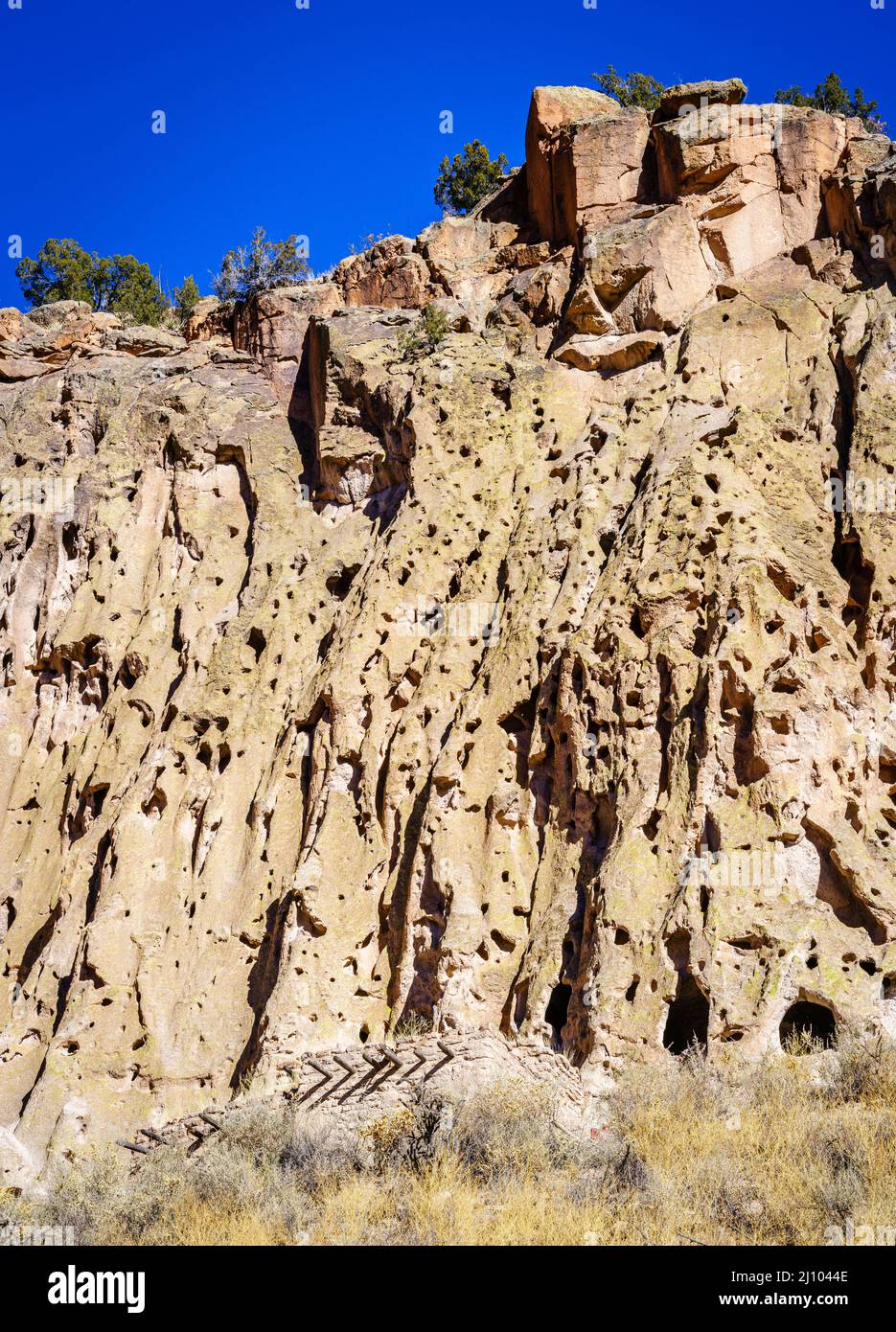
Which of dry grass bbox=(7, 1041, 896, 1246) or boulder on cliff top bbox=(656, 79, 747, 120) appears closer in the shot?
dry grass bbox=(7, 1041, 896, 1246)

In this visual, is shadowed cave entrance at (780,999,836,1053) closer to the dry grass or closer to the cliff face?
the cliff face

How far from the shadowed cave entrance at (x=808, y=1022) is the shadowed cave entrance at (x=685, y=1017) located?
36.7 inches

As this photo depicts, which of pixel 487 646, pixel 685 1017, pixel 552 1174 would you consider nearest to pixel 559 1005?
pixel 685 1017

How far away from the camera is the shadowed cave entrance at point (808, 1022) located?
54.3 feet

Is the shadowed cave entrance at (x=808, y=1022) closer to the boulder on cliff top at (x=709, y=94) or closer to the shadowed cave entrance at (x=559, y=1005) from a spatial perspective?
the shadowed cave entrance at (x=559, y=1005)

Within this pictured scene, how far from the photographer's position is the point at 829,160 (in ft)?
83.1

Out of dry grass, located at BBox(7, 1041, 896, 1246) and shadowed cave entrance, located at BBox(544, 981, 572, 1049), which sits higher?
shadowed cave entrance, located at BBox(544, 981, 572, 1049)

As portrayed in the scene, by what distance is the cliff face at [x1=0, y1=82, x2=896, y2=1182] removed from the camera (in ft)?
57.9

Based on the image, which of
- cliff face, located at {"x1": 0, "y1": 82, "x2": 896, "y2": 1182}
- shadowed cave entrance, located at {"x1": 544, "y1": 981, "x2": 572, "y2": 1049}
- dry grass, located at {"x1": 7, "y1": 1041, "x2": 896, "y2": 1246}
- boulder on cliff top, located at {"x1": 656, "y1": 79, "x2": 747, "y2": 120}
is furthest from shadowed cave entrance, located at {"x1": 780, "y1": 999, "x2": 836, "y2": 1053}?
boulder on cliff top, located at {"x1": 656, "y1": 79, "x2": 747, "y2": 120}

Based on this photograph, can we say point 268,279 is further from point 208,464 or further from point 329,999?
point 329,999

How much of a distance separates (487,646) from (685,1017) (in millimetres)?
6480

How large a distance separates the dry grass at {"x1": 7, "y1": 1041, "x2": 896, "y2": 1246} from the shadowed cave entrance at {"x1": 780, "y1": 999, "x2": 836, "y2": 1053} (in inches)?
35.3

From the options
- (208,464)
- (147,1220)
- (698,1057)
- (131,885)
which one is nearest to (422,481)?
(208,464)

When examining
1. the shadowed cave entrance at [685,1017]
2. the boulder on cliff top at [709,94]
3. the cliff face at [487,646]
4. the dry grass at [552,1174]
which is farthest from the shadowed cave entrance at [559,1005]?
the boulder on cliff top at [709,94]
